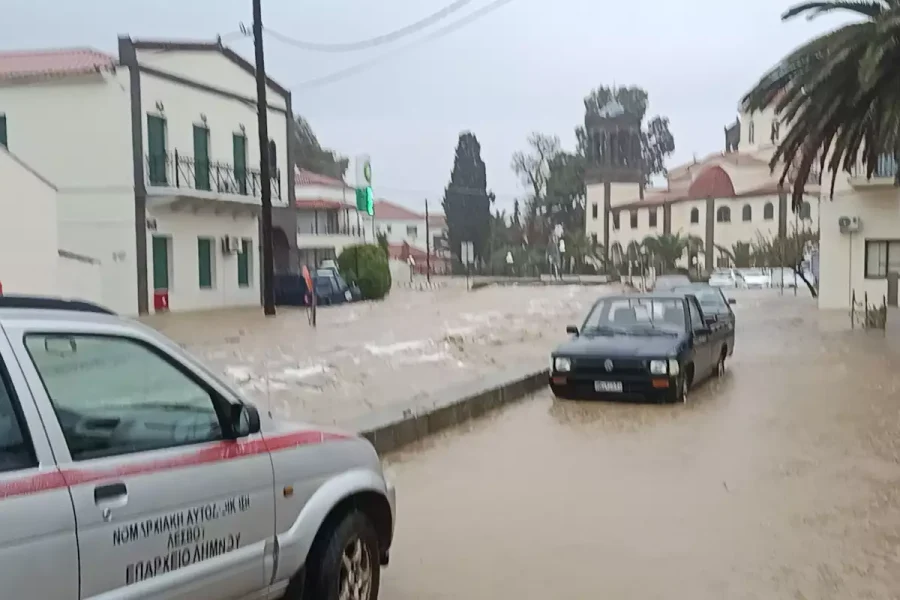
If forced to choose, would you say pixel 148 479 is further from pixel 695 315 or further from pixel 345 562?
pixel 695 315

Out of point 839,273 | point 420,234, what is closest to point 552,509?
point 839,273

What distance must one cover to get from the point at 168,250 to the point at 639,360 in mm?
22357

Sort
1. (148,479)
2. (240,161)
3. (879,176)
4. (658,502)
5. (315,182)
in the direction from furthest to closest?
(315,182), (240,161), (879,176), (658,502), (148,479)

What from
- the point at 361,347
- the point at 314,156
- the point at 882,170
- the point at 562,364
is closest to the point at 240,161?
the point at 361,347

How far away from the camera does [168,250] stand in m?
31.5

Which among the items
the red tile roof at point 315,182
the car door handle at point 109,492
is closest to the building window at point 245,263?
the red tile roof at point 315,182

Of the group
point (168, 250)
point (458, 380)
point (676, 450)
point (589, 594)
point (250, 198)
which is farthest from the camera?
point (250, 198)

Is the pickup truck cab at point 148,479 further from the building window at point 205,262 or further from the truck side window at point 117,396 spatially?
the building window at point 205,262

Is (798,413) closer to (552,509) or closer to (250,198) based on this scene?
(552,509)

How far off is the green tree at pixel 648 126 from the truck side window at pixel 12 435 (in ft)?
330

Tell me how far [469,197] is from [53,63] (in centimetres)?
6273

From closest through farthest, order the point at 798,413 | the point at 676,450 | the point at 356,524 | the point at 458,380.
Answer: the point at 356,524 → the point at 676,450 → the point at 798,413 → the point at 458,380

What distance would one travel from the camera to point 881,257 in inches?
1265

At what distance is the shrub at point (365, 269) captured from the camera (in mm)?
43219
